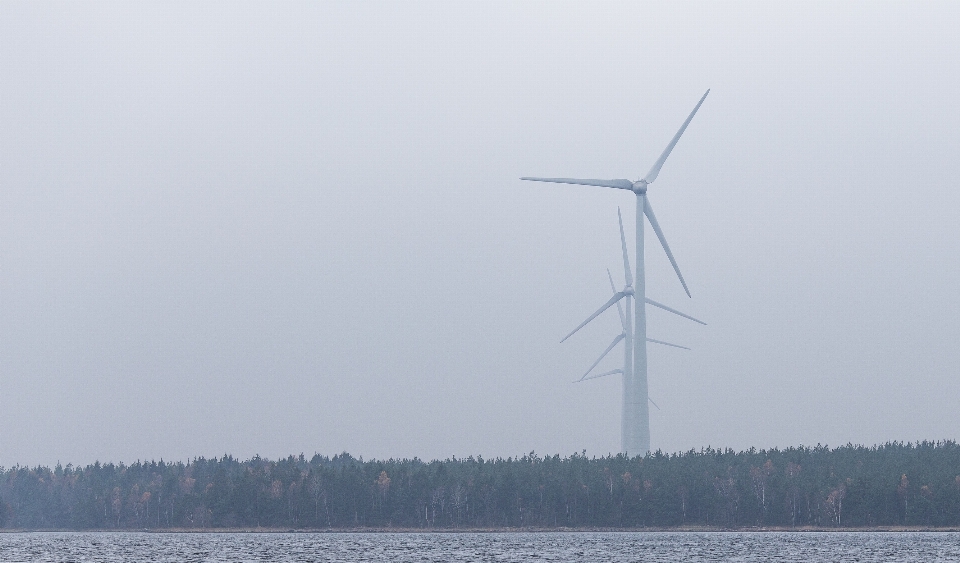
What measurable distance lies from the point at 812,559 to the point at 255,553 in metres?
61.6

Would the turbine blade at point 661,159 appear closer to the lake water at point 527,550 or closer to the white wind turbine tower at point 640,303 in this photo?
the white wind turbine tower at point 640,303

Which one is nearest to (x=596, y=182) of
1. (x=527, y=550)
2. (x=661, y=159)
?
(x=661, y=159)

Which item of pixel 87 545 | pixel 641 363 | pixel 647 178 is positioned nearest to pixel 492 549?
pixel 641 363

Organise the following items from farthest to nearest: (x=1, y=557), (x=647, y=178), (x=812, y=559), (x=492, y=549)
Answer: (x=647, y=178), (x=492, y=549), (x=1, y=557), (x=812, y=559)

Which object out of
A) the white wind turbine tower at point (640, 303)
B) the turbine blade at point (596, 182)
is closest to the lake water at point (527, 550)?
the white wind turbine tower at point (640, 303)

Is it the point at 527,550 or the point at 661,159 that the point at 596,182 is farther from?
the point at 527,550

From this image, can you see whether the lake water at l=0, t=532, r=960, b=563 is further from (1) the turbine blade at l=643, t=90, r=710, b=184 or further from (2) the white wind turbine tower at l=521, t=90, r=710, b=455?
(1) the turbine blade at l=643, t=90, r=710, b=184

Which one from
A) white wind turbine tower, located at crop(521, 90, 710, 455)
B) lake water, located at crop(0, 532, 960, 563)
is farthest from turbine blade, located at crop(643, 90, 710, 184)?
lake water, located at crop(0, 532, 960, 563)

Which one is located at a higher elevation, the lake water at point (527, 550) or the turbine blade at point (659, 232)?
the turbine blade at point (659, 232)

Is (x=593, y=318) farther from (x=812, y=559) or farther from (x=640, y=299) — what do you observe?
(x=812, y=559)

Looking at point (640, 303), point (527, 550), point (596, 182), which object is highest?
point (596, 182)

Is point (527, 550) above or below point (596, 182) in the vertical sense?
below

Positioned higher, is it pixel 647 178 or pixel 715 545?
pixel 647 178

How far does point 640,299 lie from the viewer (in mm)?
184125
